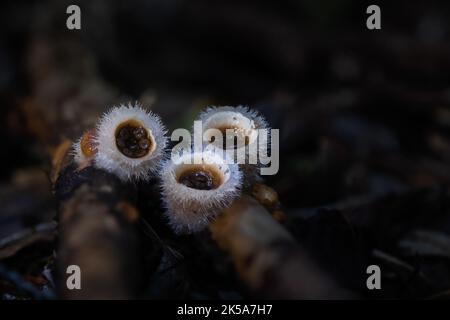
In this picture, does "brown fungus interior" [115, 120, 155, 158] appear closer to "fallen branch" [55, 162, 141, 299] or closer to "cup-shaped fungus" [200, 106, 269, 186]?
"fallen branch" [55, 162, 141, 299]

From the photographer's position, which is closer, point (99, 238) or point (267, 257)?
point (99, 238)

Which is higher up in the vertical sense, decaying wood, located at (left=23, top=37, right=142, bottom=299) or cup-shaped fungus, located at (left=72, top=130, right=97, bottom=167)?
cup-shaped fungus, located at (left=72, top=130, right=97, bottom=167)

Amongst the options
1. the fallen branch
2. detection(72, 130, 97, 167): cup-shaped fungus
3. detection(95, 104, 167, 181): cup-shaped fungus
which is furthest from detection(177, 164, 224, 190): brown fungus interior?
detection(72, 130, 97, 167): cup-shaped fungus

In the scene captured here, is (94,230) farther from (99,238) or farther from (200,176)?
(200,176)

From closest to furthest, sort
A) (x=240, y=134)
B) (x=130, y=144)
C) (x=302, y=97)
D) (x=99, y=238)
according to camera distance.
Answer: (x=99, y=238) < (x=130, y=144) < (x=240, y=134) < (x=302, y=97)

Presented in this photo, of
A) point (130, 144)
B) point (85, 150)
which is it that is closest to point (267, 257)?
point (130, 144)
